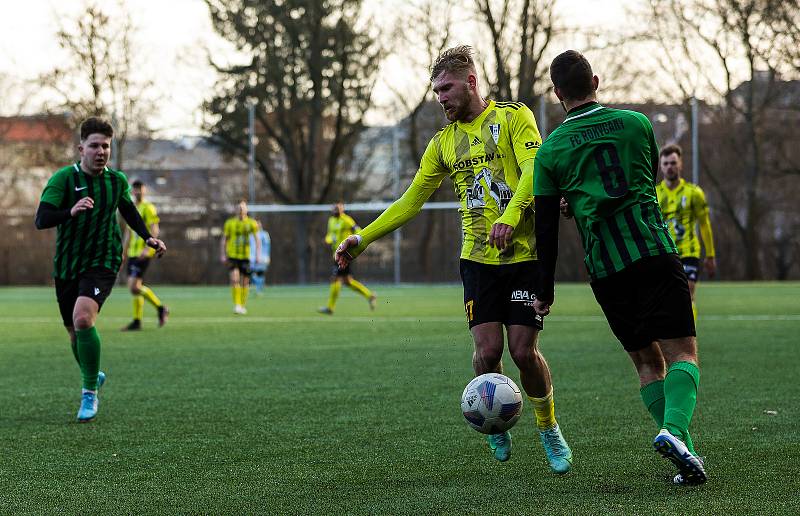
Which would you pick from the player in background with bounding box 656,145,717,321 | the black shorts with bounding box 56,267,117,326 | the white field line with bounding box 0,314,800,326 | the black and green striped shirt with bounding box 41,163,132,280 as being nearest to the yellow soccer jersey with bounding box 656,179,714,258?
the player in background with bounding box 656,145,717,321

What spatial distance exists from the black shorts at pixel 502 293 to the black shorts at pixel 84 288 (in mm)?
3100

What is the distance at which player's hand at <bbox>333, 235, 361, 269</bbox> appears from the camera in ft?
17.9

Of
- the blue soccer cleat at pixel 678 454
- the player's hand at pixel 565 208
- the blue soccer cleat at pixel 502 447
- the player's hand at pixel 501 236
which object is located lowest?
the blue soccer cleat at pixel 502 447

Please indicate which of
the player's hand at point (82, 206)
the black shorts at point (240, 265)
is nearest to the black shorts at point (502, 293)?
the player's hand at point (82, 206)

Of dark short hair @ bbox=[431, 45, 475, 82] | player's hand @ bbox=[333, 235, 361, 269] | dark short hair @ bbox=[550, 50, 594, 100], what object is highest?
dark short hair @ bbox=[431, 45, 475, 82]

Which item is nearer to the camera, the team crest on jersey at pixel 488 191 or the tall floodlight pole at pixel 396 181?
the team crest on jersey at pixel 488 191

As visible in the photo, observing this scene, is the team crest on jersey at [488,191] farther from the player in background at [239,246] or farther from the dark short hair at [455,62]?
the player in background at [239,246]

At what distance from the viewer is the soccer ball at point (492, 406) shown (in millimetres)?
5031

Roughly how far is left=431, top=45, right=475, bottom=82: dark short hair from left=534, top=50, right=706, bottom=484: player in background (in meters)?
0.64

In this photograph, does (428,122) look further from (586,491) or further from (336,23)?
(586,491)

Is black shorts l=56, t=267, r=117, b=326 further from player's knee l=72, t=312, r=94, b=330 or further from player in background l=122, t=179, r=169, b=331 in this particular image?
player in background l=122, t=179, r=169, b=331

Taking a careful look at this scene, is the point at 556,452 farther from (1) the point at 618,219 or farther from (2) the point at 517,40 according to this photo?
(2) the point at 517,40

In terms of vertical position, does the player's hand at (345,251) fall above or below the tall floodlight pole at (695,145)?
below

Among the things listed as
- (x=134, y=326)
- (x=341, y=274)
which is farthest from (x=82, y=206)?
(x=341, y=274)
